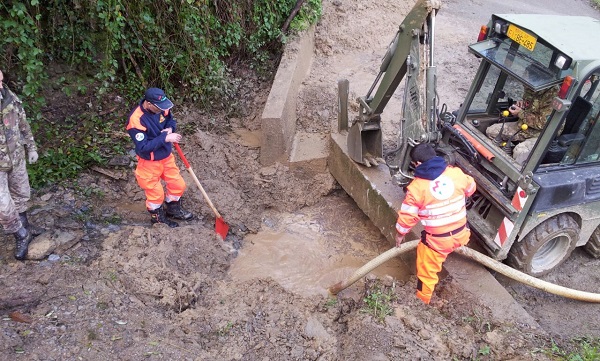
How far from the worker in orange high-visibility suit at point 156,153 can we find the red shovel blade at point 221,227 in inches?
15.9

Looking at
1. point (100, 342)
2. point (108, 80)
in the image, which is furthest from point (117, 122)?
point (100, 342)

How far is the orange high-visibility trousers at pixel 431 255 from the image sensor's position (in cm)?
427

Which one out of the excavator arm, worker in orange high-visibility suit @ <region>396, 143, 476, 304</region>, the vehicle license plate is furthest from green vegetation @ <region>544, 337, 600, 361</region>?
the vehicle license plate

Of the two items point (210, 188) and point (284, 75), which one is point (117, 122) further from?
point (284, 75)

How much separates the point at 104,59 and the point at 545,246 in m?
5.60

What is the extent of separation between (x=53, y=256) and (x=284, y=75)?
3.90 metres

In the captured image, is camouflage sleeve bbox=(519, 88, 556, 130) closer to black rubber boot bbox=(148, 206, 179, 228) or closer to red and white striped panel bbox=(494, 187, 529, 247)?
red and white striped panel bbox=(494, 187, 529, 247)

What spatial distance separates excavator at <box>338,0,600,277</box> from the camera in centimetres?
402

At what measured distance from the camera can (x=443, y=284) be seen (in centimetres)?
465

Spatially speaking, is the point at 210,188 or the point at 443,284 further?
the point at 210,188

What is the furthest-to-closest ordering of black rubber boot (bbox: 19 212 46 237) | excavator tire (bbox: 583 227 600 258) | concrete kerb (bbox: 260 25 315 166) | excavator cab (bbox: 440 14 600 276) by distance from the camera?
concrete kerb (bbox: 260 25 315 166), excavator tire (bbox: 583 227 600 258), black rubber boot (bbox: 19 212 46 237), excavator cab (bbox: 440 14 600 276)

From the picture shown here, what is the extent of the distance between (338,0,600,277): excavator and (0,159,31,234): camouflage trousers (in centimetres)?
363

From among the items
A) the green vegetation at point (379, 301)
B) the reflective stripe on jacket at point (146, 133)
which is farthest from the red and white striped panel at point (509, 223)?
the reflective stripe on jacket at point (146, 133)

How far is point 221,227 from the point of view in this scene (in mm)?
5441
